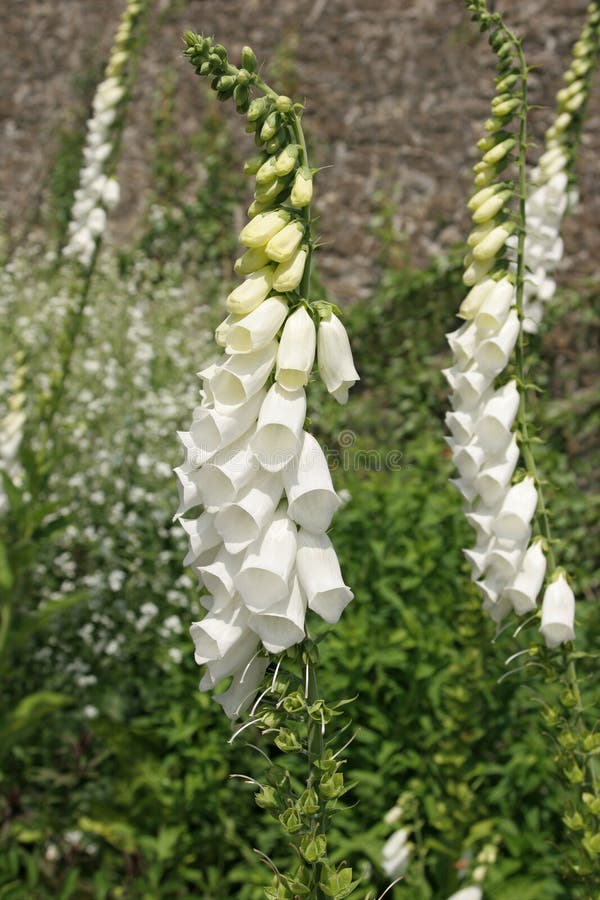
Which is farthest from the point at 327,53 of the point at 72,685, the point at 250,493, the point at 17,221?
the point at 250,493

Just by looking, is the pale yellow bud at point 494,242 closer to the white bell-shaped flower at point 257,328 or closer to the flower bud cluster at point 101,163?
the white bell-shaped flower at point 257,328

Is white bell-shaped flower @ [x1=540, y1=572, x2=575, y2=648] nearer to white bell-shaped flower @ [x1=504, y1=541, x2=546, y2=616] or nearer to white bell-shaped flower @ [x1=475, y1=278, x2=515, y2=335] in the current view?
white bell-shaped flower @ [x1=504, y1=541, x2=546, y2=616]

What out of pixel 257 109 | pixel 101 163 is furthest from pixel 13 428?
pixel 257 109

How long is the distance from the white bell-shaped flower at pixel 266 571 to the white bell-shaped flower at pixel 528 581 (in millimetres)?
636

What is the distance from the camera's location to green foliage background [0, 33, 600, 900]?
2.53 metres

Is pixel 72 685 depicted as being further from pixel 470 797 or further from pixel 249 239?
pixel 249 239

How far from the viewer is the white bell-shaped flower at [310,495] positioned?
1.26 metres

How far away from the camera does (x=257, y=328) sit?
1.25m

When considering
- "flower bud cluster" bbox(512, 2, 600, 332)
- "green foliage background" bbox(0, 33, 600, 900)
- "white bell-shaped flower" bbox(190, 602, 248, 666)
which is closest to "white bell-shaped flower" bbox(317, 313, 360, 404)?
"white bell-shaped flower" bbox(190, 602, 248, 666)

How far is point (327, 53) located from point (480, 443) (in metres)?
5.56

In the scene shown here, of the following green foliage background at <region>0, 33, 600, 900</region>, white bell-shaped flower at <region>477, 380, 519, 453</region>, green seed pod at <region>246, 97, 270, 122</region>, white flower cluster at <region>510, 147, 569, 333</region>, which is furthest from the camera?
white flower cluster at <region>510, 147, 569, 333</region>

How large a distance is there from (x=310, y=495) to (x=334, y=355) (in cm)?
23

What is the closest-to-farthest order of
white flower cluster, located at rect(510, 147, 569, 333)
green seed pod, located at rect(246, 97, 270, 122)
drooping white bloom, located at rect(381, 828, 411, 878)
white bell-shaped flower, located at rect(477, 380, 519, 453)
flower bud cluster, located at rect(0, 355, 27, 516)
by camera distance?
green seed pod, located at rect(246, 97, 270, 122), white bell-shaped flower, located at rect(477, 380, 519, 453), drooping white bloom, located at rect(381, 828, 411, 878), white flower cluster, located at rect(510, 147, 569, 333), flower bud cluster, located at rect(0, 355, 27, 516)

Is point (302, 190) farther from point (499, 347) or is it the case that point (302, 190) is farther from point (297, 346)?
point (499, 347)
